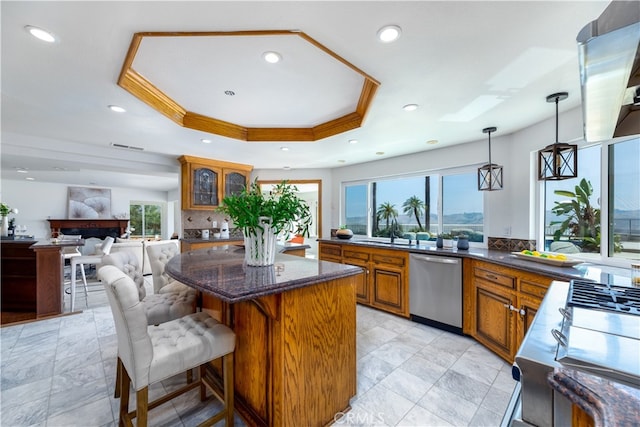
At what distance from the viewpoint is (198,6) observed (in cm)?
125

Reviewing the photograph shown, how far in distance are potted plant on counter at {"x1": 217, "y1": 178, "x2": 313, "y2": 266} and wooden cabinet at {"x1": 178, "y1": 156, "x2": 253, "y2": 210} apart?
2.77m

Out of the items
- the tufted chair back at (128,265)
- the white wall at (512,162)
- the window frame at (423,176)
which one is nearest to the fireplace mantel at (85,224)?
the window frame at (423,176)

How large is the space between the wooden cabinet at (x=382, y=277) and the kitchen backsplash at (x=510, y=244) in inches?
44.6

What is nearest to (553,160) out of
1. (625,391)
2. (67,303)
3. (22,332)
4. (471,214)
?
(471,214)

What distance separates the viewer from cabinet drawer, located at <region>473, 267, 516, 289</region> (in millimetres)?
2211

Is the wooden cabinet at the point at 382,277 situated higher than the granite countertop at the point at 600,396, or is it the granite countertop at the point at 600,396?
the granite countertop at the point at 600,396

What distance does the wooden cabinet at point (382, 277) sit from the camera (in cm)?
323

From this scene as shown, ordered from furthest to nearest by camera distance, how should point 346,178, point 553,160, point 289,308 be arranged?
point 346,178, point 553,160, point 289,308

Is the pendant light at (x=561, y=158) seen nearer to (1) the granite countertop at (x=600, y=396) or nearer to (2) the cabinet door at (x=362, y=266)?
(1) the granite countertop at (x=600, y=396)

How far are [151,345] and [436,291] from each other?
2.75 metres

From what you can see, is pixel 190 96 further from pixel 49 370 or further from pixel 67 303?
pixel 67 303

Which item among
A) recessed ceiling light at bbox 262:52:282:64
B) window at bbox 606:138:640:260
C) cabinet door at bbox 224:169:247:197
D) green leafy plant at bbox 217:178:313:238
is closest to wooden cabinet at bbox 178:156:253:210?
cabinet door at bbox 224:169:247:197

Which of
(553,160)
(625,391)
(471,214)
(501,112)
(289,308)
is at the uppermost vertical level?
(501,112)

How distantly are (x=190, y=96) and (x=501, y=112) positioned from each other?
298 centimetres
